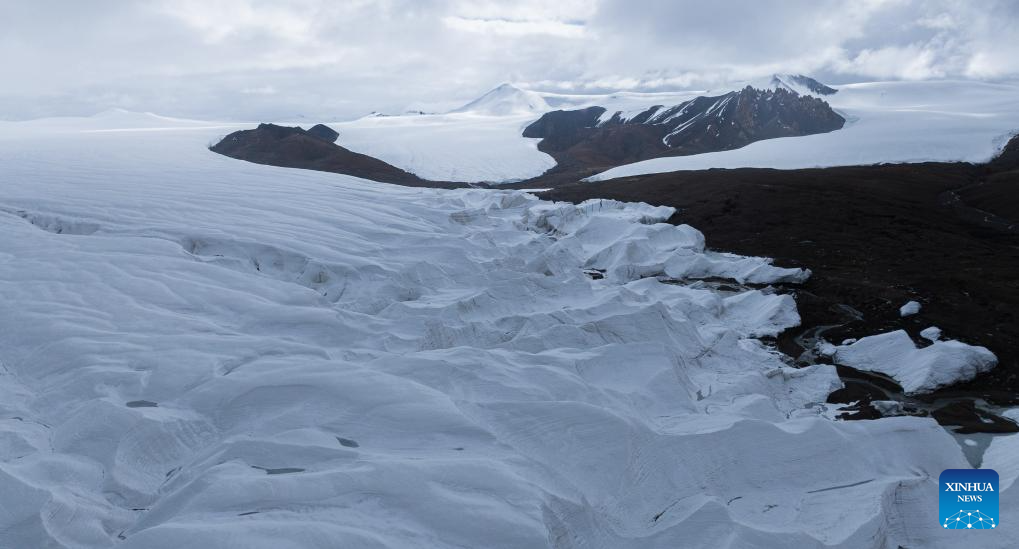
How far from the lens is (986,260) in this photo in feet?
56.6

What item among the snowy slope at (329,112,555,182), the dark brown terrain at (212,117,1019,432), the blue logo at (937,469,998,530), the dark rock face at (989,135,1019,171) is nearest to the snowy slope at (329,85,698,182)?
the snowy slope at (329,112,555,182)

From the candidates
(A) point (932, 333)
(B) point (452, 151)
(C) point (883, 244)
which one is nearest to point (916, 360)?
(A) point (932, 333)

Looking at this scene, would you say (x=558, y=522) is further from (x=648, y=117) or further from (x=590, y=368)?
(x=648, y=117)

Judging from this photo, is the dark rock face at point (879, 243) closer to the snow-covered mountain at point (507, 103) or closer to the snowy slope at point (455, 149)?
the snowy slope at point (455, 149)

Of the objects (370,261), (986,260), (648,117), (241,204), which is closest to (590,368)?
(370,261)

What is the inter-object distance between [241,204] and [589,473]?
14602 millimetres

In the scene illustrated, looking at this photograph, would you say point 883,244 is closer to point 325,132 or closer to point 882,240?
point 882,240

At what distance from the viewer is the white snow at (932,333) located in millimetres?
12102

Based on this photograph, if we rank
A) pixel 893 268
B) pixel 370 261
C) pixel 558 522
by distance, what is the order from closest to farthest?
1. pixel 558 522
2. pixel 370 261
3. pixel 893 268

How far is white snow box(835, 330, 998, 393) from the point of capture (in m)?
10.1

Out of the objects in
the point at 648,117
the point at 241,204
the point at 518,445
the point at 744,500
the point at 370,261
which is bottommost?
the point at 744,500

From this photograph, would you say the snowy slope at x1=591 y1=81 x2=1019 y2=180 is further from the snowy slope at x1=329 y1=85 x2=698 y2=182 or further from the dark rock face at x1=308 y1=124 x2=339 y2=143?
the dark rock face at x1=308 y1=124 x2=339 y2=143

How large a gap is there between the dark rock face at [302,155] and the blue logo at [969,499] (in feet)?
127

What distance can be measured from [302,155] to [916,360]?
46467mm
